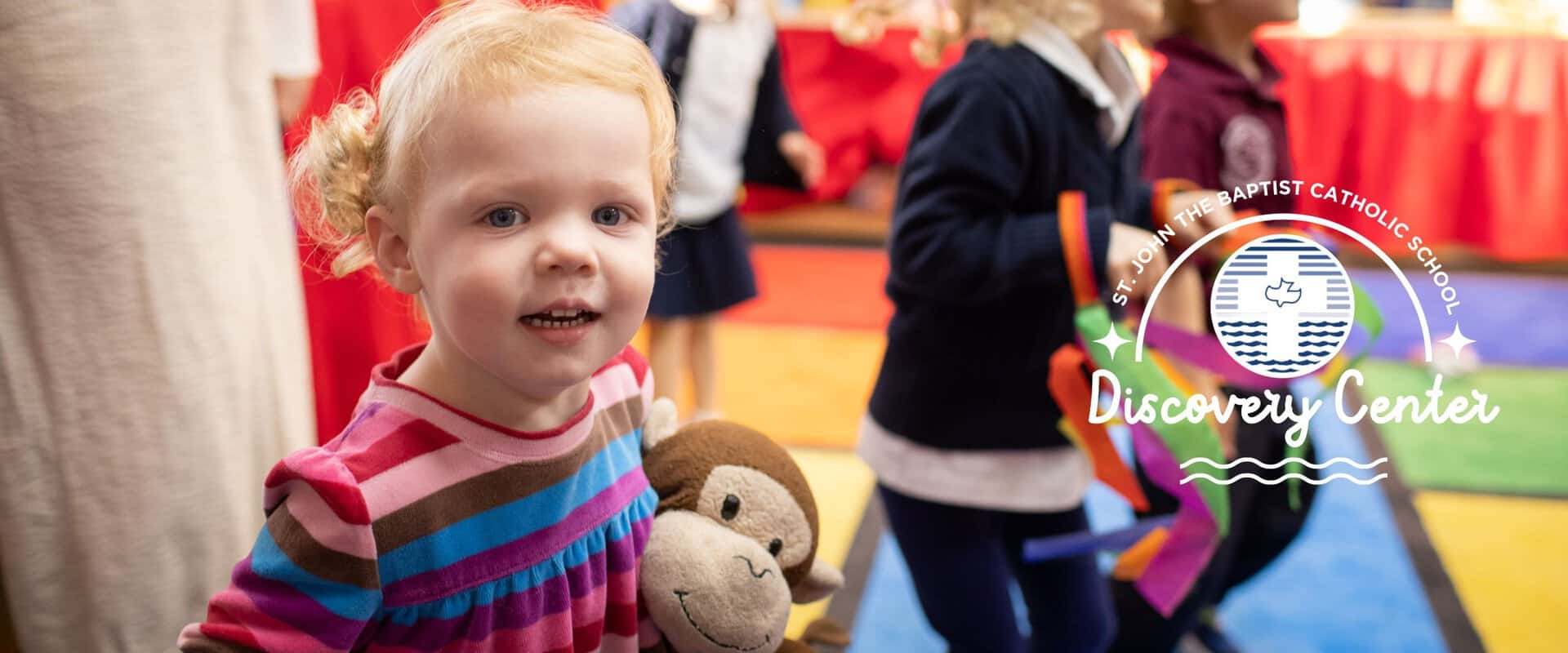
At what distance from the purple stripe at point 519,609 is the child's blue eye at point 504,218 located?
0.19 meters

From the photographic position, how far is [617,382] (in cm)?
70

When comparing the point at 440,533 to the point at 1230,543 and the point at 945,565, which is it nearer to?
the point at 945,565

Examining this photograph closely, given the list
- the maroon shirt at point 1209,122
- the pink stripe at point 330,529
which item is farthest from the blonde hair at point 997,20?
the pink stripe at point 330,529

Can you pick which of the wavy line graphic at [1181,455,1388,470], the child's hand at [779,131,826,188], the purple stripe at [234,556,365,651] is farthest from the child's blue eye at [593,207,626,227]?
the child's hand at [779,131,826,188]

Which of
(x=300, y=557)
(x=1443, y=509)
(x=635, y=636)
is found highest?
(x=300, y=557)

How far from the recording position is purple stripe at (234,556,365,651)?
549 mm

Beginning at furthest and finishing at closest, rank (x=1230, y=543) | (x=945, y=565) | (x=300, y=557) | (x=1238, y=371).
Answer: (x=1230, y=543) < (x=945, y=565) < (x=1238, y=371) < (x=300, y=557)

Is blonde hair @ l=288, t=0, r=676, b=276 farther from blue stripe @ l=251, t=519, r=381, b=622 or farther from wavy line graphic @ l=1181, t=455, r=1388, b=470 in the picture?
wavy line graphic @ l=1181, t=455, r=1388, b=470

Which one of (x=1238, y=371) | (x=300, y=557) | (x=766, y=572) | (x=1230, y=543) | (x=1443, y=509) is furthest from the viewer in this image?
(x=1443, y=509)

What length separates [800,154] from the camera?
194 centimetres

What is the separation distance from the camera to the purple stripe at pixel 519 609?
1.94ft

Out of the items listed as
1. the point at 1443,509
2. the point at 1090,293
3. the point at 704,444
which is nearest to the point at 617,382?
the point at 704,444

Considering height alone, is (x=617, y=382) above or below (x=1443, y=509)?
above

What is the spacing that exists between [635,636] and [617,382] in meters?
0.15
